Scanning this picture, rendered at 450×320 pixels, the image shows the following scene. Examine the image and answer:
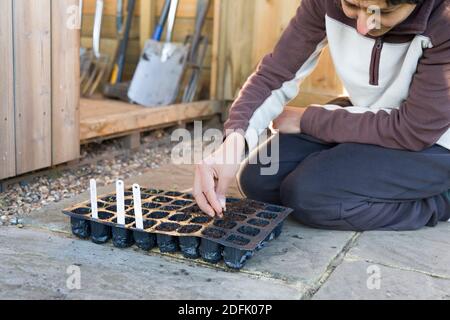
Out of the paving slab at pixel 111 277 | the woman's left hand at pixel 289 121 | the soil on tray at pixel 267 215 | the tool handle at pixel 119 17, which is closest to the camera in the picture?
the paving slab at pixel 111 277

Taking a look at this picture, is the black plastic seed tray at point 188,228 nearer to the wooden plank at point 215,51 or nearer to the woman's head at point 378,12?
the woman's head at point 378,12

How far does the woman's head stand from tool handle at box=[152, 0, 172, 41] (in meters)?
1.95

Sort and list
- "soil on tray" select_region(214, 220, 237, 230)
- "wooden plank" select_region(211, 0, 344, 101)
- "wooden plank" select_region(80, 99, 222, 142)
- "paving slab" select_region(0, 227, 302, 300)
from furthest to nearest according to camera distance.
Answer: "wooden plank" select_region(211, 0, 344, 101) → "wooden plank" select_region(80, 99, 222, 142) → "soil on tray" select_region(214, 220, 237, 230) → "paving slab" select_region(0, 227, 302, 300)

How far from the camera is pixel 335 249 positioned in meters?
1.47

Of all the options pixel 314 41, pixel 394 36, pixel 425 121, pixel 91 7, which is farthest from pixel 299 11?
pixel 91 7

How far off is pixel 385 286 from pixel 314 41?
0.72 m

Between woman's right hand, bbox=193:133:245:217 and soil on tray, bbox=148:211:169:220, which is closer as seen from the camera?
woman's right hand, bbox=193:133:245:217

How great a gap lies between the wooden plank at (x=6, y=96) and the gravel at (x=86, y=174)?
102 mm

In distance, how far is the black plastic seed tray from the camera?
133cm

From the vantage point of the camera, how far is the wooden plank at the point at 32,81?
180 cm

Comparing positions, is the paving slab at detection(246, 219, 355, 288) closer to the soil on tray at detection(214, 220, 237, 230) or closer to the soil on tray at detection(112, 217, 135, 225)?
the soil on tray at detection(214, 220, 237, 230)

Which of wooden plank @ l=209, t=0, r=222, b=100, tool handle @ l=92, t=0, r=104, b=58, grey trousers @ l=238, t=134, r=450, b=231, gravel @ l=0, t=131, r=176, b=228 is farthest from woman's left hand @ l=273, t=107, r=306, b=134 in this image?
tool handle @ l=92, t=0, r=104, b=58

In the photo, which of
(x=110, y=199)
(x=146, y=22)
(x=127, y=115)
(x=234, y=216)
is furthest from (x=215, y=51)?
(x=234, y=216)

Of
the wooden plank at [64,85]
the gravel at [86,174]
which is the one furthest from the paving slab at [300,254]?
→ the wooden plank at [64,85]
